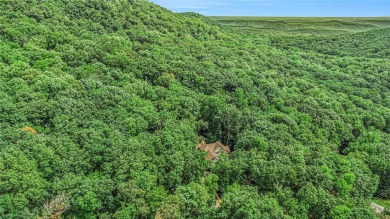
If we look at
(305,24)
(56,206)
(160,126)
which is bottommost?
(56,206)

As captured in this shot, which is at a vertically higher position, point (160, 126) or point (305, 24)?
point (305, 24)

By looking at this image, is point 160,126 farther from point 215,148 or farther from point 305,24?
point 305,24

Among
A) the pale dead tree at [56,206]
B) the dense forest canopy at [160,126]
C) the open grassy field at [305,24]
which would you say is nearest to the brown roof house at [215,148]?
the dense forest canopy at [160,126]

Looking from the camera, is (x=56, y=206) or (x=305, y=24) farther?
(x=305, y=24)

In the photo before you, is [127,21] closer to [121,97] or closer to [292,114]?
[121,97]

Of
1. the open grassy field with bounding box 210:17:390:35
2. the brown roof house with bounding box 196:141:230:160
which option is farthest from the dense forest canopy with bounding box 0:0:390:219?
the open grassy field with bounding box 210:17:390:35

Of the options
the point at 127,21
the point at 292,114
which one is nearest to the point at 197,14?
the point at 127,21

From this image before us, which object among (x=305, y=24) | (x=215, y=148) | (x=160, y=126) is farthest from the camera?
(x=305, y=24)

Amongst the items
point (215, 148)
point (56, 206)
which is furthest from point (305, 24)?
point (56, 206)
